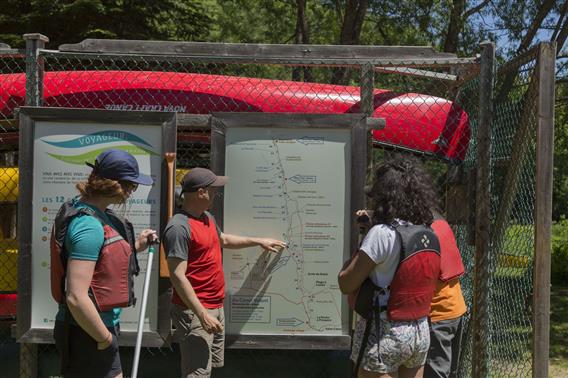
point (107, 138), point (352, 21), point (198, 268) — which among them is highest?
point (352, 21)

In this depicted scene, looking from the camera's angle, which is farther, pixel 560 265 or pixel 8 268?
pixel 560 265

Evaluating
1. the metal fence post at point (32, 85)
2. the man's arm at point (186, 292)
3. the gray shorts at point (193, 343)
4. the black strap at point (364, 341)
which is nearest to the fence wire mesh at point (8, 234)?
the metal fence post at point (32, 85)

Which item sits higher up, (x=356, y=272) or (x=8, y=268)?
(x=356, y=272)

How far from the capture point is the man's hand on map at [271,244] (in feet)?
14.5

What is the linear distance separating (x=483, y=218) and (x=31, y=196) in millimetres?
2928

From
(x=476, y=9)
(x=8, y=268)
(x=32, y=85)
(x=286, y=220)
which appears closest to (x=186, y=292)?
(x=286, y=220)

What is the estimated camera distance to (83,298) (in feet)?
9.37

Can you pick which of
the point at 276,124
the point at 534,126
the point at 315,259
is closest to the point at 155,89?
the point at 276,124

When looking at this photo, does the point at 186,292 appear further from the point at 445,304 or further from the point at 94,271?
the point at 445,304

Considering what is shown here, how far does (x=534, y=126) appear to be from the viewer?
3.99 meters

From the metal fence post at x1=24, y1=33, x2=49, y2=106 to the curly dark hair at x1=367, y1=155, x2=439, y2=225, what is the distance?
2.49 meters

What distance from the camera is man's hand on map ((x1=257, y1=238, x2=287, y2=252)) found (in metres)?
4.43

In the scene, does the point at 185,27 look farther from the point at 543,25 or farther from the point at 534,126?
the point at 534,126

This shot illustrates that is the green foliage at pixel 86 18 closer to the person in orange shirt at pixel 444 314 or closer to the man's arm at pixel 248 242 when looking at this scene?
the man's arm at pixel 248 242
